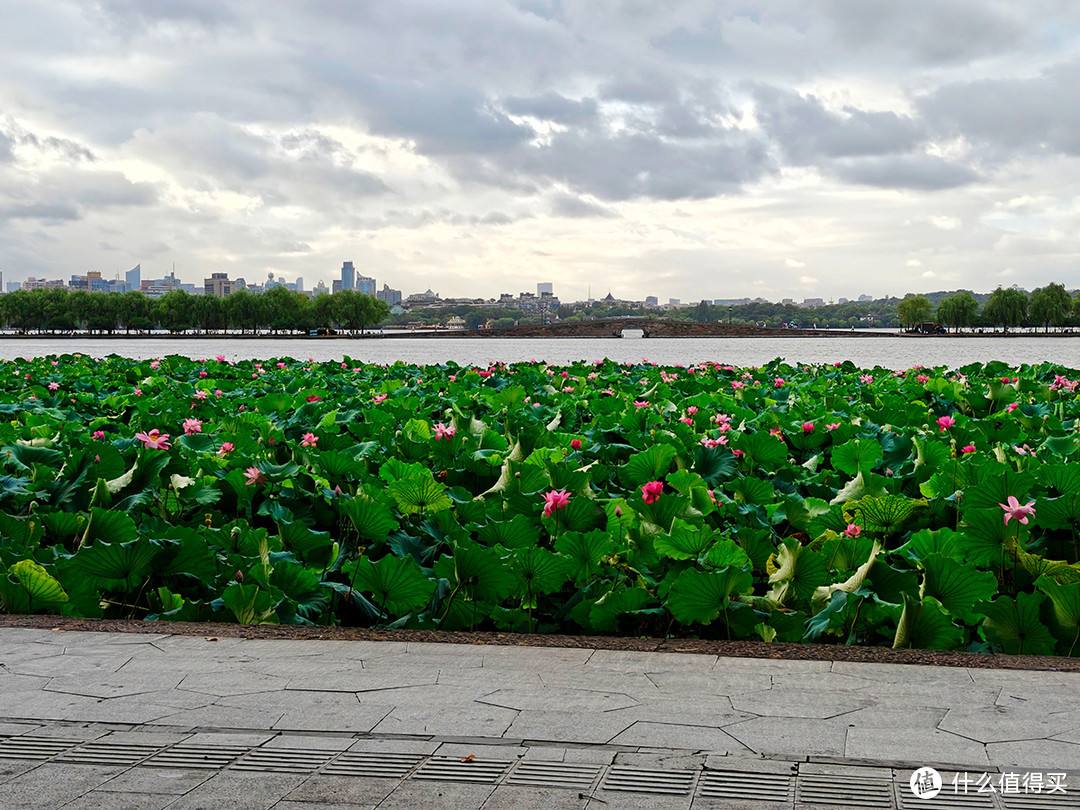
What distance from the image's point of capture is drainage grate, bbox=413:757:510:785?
10.1 feet

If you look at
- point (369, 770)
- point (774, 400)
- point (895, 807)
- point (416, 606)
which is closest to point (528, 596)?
point (416, 606)

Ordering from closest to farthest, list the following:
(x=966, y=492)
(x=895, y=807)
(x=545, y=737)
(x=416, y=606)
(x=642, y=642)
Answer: (x=895, y=807) → (x=545, y=737) → (x=642, y=642) → (x=416, y=606) → (x=966, y=492)

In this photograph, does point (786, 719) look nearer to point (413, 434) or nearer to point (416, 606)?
point (416, 606)

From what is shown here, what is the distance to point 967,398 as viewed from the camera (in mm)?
12062

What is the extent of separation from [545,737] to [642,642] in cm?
Result: 130

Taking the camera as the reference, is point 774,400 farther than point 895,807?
Yes

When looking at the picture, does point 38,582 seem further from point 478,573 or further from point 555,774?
point 555,774

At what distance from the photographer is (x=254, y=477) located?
6250 mm

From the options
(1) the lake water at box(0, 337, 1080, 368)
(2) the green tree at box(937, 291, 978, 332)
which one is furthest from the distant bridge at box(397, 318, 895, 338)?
(1) the lake water at box(0, 337, 1080, 368)

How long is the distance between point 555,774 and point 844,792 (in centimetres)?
93

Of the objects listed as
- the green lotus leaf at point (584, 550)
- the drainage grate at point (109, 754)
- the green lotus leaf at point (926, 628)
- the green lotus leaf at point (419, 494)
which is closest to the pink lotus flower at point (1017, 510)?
the green lotus leaf at point (926, 628)

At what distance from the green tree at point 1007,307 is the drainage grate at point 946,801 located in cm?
17201

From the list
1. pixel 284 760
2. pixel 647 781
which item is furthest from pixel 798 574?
pixel 284 760

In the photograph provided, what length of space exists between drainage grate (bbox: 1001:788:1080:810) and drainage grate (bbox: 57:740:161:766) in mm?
2856
